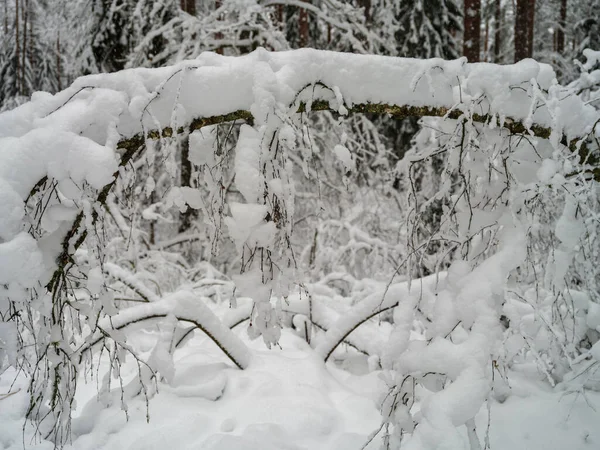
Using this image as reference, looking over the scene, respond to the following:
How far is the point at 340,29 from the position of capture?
8805 millimetres

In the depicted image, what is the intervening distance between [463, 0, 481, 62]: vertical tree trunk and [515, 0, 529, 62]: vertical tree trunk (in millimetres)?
2570

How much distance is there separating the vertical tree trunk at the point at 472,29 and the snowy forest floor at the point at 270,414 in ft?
22.2

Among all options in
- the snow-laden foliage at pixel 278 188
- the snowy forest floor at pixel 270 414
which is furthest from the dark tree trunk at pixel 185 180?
the snow-laden foliage at pixel 278 188

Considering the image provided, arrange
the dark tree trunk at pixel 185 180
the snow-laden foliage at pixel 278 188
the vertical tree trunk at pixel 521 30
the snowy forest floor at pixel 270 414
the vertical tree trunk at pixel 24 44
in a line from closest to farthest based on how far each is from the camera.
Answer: the snow-laden foliage at pixel 278 188 → the snowy forest floor at pixel 270 414 → the dark tree trunk at pixel 185 180 → the vertical tree trunk at pixel 521 30 → the vertical tree trunk at pixel 24 44

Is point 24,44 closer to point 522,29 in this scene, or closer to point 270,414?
point 522,29

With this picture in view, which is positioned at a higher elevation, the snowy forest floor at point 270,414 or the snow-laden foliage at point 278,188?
the snow-laden foliage at point 278,188

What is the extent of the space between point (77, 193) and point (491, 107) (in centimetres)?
206

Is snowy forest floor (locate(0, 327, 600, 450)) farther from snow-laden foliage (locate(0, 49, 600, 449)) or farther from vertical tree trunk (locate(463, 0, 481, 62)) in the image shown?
vertical tree trunk (locate(463, 0, 481, 62))

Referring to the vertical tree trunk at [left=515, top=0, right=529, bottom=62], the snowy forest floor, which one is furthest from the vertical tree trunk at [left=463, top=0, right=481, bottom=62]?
the snowy forest floor

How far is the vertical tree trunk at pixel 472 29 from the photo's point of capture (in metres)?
8.31

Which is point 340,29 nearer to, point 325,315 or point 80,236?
point 325,315

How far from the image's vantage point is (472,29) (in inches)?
330

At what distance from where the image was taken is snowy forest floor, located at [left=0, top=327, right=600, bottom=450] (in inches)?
124

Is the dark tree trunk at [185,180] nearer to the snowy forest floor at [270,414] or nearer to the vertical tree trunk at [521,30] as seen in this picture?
the snowy forest floor at [270,414]
